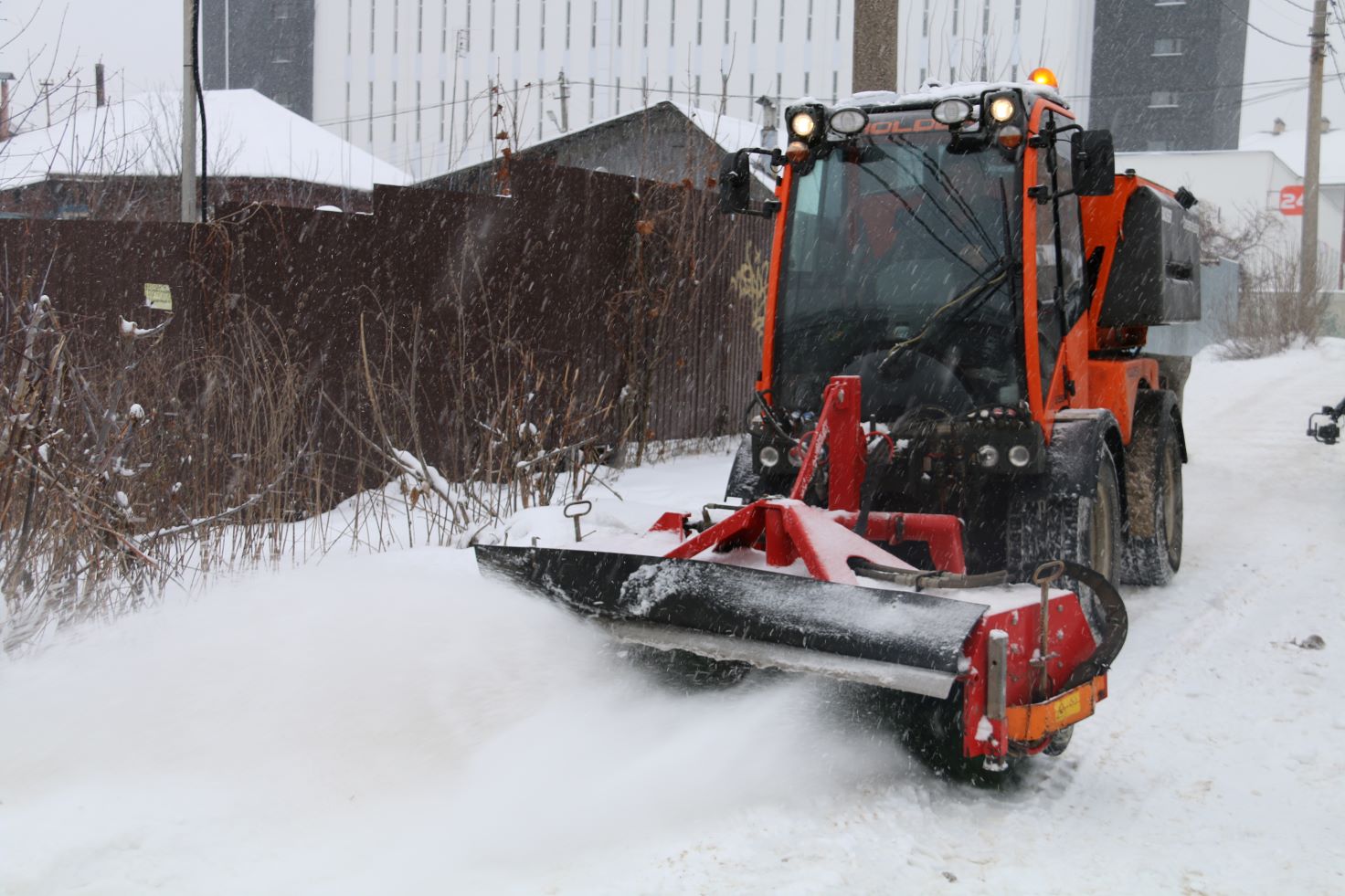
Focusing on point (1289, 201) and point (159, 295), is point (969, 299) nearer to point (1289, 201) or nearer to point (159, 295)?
point (159, 295)

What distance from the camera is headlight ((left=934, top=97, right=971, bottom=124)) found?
5.02 metres

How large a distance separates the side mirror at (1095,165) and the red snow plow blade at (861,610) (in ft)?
4.80

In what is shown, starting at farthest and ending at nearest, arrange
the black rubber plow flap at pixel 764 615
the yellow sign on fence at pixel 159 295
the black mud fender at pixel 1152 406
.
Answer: the yellow sign on fence at pixel 159 295 < the black mud fender at pixel 1152 406 < the black rubber plow flap at pixel 764 615

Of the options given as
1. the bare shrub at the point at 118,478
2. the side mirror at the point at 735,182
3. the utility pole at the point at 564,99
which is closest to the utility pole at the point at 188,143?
the bare shrub at the point at 118,478

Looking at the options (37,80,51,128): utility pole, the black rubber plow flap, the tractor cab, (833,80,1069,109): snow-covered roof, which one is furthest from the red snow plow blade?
(37,80,51,128): utility pole

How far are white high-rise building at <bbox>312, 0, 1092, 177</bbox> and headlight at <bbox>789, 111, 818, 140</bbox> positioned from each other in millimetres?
40772

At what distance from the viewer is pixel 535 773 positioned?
3.87 m

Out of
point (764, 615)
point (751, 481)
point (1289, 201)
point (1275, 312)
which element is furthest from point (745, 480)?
point (1289, 201)

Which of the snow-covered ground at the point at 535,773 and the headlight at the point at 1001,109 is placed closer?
the snow-covered ground at the point at 535,773

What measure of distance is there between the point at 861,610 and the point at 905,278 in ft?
6.77

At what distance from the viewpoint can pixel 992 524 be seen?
17.2 feet

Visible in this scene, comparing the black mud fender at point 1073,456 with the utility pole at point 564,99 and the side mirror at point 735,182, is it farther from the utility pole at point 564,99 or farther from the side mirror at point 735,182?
the utility pole at point 564,99

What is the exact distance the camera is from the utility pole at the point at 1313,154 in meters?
24.9

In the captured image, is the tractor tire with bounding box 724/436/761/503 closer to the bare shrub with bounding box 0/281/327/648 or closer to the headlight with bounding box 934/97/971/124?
the headlight with bounding box 934/97/971/124
